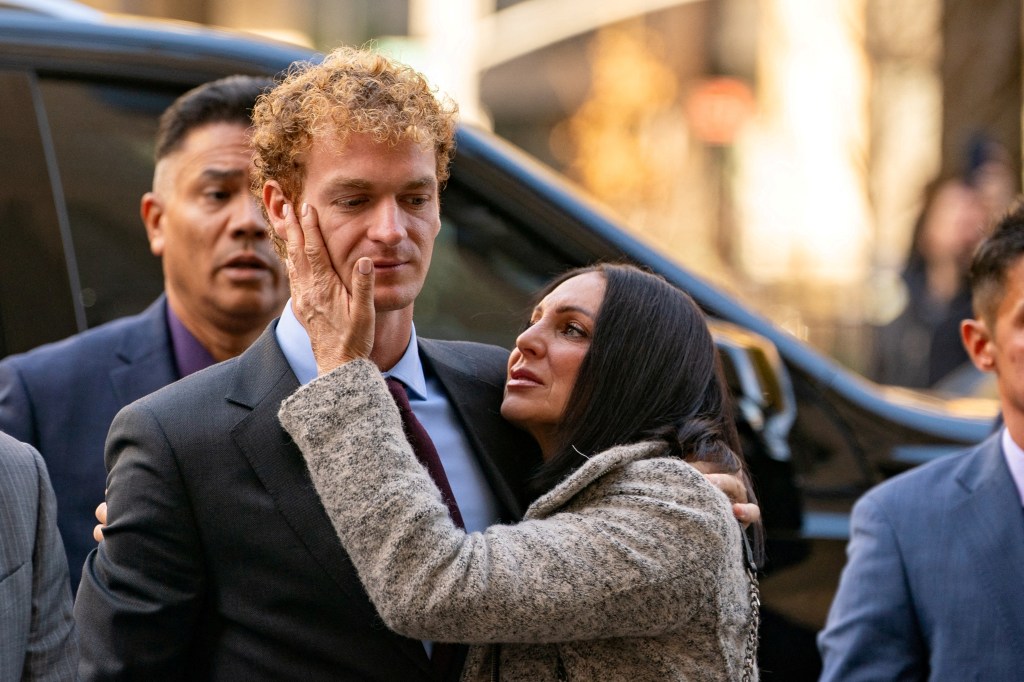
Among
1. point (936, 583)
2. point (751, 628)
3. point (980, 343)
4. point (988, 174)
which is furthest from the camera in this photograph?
point (988, 174)

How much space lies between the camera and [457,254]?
383cm

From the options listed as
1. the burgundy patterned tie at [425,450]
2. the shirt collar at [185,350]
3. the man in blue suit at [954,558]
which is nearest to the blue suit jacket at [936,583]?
the man in blue suit at [954,558]

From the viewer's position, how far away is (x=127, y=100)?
12.0ft

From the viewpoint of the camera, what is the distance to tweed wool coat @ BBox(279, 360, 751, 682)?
7.03 ft

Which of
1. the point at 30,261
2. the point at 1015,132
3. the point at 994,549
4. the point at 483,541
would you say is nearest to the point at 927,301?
the point at 994,549

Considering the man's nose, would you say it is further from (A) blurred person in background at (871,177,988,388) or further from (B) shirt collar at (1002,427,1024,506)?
(A) blurred person in background at (871,177,988,388)

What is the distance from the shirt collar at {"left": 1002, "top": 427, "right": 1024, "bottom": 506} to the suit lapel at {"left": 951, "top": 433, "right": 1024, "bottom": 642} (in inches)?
0.5

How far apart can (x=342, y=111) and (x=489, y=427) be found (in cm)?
65

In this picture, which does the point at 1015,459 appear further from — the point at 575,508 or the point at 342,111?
the point at 342,111

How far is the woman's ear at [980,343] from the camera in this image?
11.1 feet

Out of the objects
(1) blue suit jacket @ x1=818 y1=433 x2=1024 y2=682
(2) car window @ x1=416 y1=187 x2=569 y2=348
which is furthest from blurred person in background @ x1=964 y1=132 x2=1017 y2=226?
(1) blue suit jacket @ x1=818 y1=433 x2=1024 y2=682

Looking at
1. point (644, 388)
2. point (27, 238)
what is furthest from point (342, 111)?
point (27, 238)

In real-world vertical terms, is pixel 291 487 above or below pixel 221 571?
above

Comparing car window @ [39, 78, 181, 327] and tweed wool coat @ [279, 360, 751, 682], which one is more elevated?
car window @ [39, 78, 181, 327]
